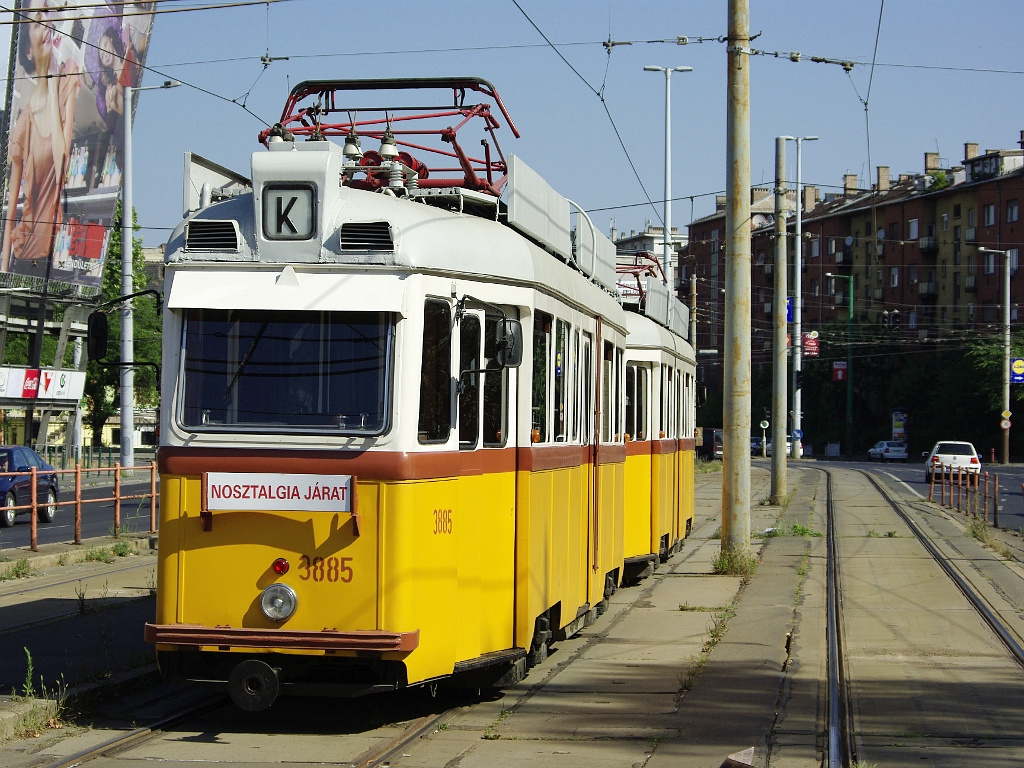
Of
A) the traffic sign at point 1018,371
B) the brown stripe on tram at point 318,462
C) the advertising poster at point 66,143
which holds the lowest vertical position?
the brown stripe on tram at point 318,462

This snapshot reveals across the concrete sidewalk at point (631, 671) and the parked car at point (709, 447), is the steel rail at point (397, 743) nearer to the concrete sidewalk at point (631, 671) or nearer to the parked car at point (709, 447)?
the concrete sidewalk at point (631, 671)

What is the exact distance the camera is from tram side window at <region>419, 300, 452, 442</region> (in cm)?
757

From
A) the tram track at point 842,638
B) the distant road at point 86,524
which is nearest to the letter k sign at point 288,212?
the tram track at point 842,638

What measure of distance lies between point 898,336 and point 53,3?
56315mm

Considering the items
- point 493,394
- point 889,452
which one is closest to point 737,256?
point 493,394

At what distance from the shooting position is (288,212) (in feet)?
24.8

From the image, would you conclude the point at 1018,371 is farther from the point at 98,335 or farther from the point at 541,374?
the point at 98,335

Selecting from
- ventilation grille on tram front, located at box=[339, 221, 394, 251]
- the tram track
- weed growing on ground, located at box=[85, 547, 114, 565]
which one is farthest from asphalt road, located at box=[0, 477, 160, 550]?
ventilation grille on tram front, located at box=[339, 221, 394, 251]

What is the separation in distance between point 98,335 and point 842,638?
22.1 ft

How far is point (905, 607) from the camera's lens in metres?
13.5

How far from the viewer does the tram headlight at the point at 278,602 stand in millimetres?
7254

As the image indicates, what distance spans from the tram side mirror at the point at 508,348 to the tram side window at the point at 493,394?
322 mm

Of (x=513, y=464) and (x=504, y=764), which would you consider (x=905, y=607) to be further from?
(x=504, y=764)

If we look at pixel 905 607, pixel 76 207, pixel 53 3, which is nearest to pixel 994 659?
pixel 905 607
